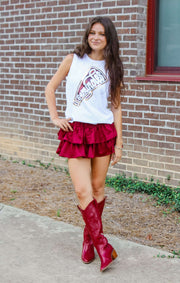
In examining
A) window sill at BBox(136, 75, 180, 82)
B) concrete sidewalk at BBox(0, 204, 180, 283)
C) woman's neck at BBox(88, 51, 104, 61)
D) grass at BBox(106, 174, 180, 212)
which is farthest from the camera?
window sill at BBox(136, 75, 180, 82)

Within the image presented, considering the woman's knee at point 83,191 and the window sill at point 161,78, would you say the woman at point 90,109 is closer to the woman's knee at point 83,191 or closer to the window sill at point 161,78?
the woman's knee at point 83,191

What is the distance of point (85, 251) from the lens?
388 centimetres

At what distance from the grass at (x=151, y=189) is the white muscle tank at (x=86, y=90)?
6.87 ft

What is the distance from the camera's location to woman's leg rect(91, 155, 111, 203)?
3779 mm

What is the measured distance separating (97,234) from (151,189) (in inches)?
93.1

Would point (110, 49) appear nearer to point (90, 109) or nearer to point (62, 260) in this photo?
point (90, 109)

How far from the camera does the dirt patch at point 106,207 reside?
4594mm

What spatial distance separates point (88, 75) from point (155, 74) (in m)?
2.62

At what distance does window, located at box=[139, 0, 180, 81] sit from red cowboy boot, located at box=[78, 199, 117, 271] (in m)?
2.69

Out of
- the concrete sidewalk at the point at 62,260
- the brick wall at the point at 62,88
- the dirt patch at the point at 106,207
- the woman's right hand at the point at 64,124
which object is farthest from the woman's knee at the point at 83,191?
the brick wall at the point at 62,88

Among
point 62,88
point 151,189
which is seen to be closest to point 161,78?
point 151,189

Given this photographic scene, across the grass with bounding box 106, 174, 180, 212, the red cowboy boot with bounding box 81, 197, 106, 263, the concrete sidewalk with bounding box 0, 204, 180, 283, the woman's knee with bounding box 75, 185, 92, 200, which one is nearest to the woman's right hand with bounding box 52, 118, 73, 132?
the woman's knee with bounding box 75, 185, 92, 200

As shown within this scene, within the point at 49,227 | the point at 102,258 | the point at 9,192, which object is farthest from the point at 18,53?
the point at 102,258

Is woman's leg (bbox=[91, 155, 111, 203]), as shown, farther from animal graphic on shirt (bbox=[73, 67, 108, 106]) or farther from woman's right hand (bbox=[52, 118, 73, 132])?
animal graphic on shirt (bbox=[73, 67, 108, 106])
